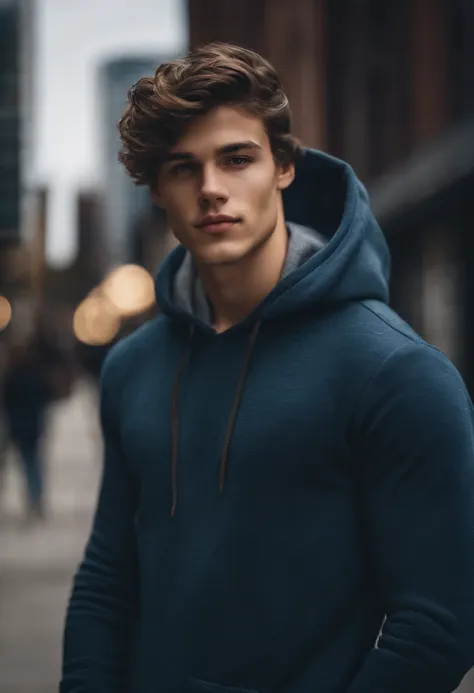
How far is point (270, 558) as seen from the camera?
6.66 feet

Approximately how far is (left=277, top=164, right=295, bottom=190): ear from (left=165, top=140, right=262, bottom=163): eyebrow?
0.41 feet

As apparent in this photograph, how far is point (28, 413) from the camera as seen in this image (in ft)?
43.8

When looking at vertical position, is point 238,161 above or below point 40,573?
above

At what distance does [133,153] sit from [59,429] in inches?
1119

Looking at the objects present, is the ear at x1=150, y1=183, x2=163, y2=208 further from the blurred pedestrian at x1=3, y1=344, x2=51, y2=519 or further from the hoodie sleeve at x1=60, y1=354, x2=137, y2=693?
the blurred pedestrian at x1=3, y1=344, x2=51, y2=519

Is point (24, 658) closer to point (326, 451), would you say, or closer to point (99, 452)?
point (326, 451)

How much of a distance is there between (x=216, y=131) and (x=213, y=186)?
101 mm

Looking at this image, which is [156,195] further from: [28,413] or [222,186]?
[28,413]

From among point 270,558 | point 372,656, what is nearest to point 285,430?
point 270,558

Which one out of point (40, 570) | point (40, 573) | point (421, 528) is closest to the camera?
point (421, 528)

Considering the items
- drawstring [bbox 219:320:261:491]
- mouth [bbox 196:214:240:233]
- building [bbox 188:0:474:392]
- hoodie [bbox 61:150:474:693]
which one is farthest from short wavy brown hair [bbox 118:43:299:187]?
building [bbox 188:0:474:392]

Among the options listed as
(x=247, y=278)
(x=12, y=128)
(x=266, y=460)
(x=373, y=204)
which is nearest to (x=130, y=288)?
(x=12, y=128)

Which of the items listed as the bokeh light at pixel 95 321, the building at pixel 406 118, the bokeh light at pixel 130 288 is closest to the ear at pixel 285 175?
the building at pixel 406 118

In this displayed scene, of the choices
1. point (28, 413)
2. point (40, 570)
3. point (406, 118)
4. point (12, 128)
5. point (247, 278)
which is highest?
point (247, 278)
